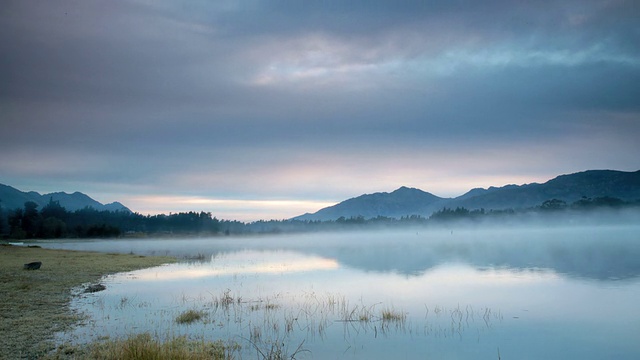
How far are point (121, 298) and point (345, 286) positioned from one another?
45.6ft

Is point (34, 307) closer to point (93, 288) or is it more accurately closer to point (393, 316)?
point (93, 288)

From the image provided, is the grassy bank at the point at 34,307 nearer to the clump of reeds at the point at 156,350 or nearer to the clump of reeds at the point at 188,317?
the clump of reeds at the point at 156,350

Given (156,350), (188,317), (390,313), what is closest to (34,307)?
(188,317)

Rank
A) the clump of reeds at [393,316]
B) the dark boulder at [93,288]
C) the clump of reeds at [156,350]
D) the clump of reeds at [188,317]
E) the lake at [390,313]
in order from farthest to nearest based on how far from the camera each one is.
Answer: the dark boulder at [93,288]
the clump of reeds at [393,316]
the clump of reeds at [188,317]
the lake at [390,313]
the clump of reeds at [156,350]

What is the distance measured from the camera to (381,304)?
21766 mm

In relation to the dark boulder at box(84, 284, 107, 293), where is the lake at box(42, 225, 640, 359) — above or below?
below

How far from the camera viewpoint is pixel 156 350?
10133 mm

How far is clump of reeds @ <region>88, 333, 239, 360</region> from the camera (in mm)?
10109

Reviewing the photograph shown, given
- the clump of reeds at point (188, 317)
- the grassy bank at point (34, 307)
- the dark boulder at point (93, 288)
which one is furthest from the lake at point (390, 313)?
the grassy bank at point (34, 307)

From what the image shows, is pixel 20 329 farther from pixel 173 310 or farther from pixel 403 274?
pixel 403 274

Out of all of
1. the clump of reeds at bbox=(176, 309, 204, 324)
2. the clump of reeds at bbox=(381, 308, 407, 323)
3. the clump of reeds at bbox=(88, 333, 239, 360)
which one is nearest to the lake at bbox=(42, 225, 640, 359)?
the clump of reeds at bbox=(381, 308, 407, 323)

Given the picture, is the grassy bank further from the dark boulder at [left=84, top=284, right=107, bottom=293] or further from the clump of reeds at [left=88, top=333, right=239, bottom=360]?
the clump of reeds at [left=88, top=333, right=239, bottom=360]

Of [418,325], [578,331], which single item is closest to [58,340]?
[418,325]

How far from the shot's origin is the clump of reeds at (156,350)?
1011 centimetres
